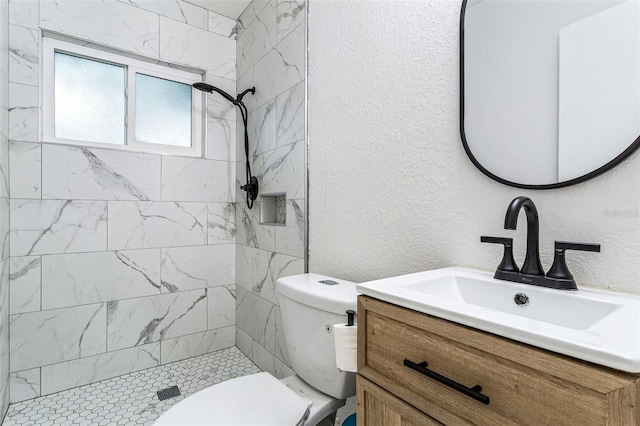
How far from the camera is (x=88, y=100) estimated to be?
6.56 feet

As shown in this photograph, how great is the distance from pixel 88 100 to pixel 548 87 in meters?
2.32

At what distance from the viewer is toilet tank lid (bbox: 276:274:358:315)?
106 centimetres

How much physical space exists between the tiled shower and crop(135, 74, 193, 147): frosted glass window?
0.15m

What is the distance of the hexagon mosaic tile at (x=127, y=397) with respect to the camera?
1619mm

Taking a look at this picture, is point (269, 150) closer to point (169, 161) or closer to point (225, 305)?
point (169, 161)

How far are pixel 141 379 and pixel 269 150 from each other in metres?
1.57

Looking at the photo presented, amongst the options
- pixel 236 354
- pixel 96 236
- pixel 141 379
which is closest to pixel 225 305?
pixel 236 354

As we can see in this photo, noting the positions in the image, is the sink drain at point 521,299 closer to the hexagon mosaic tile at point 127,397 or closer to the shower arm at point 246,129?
the shower arm at point 246,129

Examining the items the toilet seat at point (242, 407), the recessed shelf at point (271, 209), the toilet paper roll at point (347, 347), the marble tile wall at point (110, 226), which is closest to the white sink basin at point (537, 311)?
the toilet paper roll at point (347, 347)

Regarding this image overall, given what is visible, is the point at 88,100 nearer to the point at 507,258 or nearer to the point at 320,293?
the point at 320,293

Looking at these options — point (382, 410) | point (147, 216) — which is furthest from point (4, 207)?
point (382, 410)

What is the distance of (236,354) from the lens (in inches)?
91.0

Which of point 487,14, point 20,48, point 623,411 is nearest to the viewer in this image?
point 623,411

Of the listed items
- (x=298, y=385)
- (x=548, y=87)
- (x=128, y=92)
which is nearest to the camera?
(x=548, y=87)
